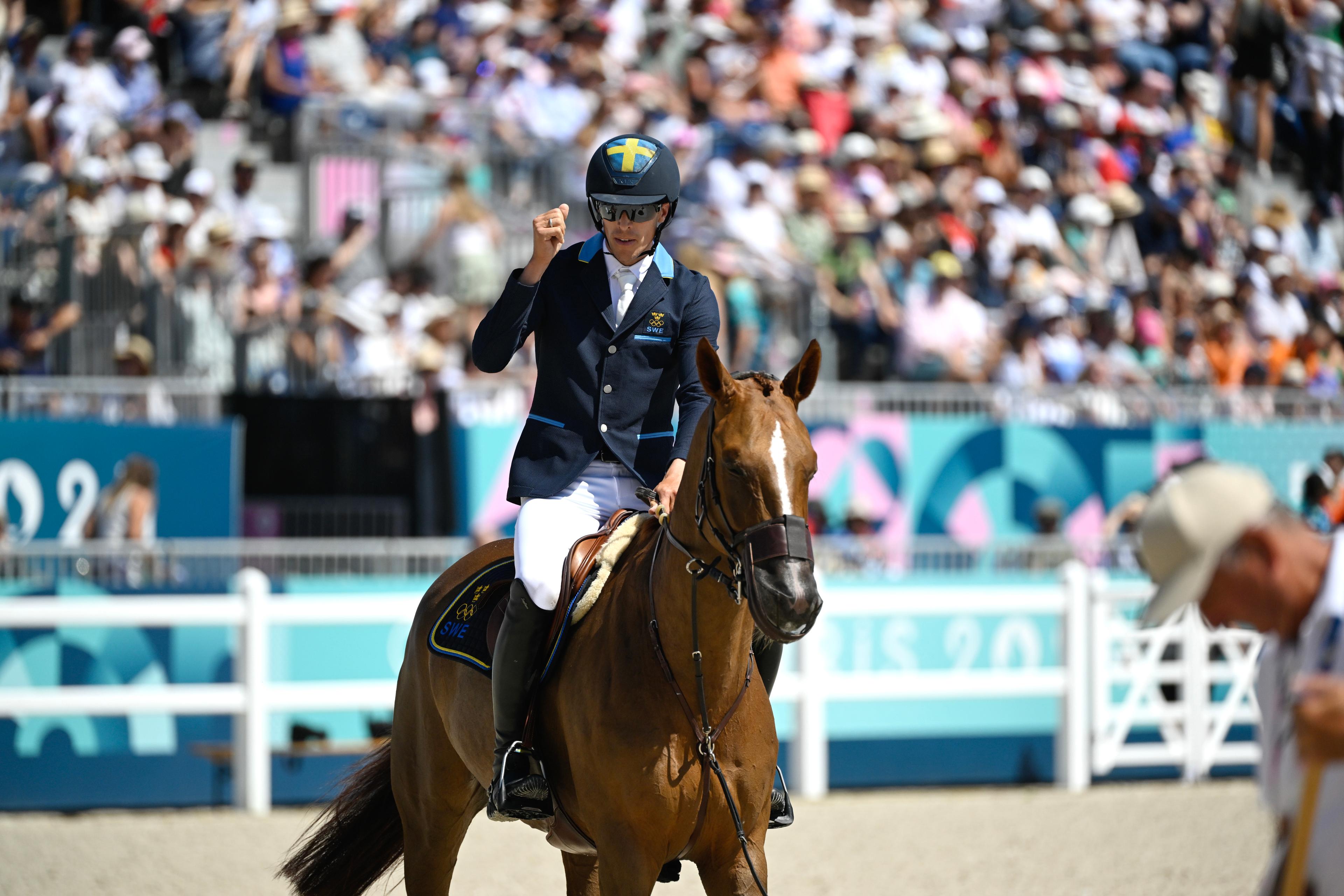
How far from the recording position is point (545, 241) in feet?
15.9

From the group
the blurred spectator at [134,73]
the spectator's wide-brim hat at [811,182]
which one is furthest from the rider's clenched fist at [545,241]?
the spectator's wide-brim hat at [811,182]

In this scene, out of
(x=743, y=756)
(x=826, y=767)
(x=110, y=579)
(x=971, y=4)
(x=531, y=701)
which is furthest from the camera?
(x=971, y=4)

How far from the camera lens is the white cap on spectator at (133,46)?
14.3 meters

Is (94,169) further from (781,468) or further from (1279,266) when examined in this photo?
(1279,266)

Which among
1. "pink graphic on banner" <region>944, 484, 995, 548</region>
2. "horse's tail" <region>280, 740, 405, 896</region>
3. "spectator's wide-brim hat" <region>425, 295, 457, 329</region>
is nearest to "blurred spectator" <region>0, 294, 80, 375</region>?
"spectator's wide-brim hat" <region>425, 295, 457, 329</region>

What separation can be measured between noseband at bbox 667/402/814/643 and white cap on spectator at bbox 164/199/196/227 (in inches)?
379

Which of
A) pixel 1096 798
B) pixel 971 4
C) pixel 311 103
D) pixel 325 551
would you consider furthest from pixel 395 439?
pixel 971 4

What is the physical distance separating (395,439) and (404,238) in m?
2.96

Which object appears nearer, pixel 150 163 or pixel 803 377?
pixel 803 377

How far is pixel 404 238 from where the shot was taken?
1405cm

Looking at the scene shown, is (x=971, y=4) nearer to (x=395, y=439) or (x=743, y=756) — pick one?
(x=395, y=439)

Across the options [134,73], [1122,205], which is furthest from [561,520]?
[1122,205]

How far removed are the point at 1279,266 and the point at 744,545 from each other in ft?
49.8

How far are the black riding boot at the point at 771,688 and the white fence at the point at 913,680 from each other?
497cm
